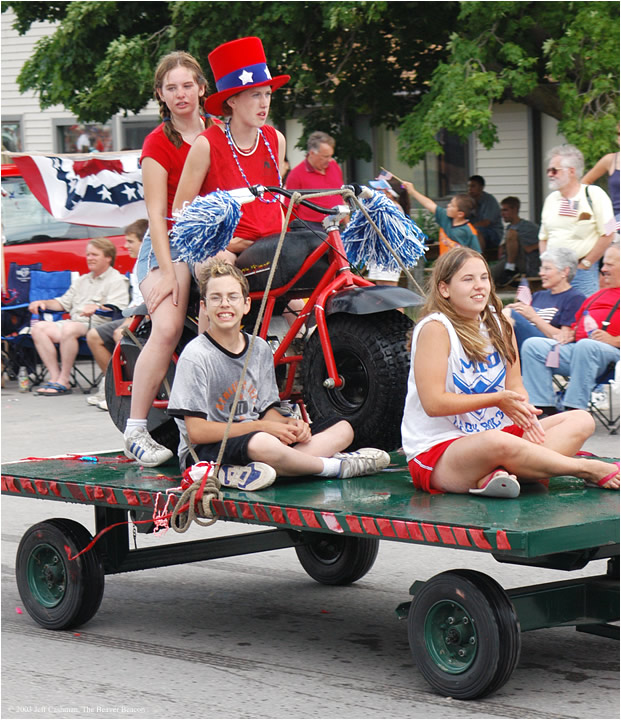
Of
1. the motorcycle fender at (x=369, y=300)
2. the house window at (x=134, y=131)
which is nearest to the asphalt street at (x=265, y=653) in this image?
the motorcycle fender at (x=369, y=300)

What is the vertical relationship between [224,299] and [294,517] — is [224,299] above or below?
above

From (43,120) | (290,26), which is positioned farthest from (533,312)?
(43,120)

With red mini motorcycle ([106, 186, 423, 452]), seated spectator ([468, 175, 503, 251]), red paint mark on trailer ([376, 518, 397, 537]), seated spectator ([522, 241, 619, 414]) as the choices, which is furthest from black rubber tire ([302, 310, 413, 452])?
seated spectator ([468, 175, 503, 251])

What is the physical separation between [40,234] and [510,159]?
9833mm

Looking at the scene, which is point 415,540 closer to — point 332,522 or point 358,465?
point 332,522

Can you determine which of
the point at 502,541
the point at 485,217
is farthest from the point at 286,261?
the point at 485,217

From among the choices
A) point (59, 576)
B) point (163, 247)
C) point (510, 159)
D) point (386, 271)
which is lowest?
point (59, 576)

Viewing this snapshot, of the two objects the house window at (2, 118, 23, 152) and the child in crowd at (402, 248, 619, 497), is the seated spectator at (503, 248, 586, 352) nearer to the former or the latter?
the child in crowd at (402, 248, 619, 497)

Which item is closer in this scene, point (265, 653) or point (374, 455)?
point (265, 653)

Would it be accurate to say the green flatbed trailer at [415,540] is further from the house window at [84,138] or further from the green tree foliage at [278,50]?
the house window at [84,138]

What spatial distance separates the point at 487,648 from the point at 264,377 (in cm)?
187

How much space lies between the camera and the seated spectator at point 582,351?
32.9 ft

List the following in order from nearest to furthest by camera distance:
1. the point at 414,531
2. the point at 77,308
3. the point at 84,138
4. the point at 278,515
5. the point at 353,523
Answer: the point at 414,531 → the point at 353,523 → the point at 278,515 → the point at 77,308 → the point at 84,138

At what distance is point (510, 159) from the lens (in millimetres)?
23641
